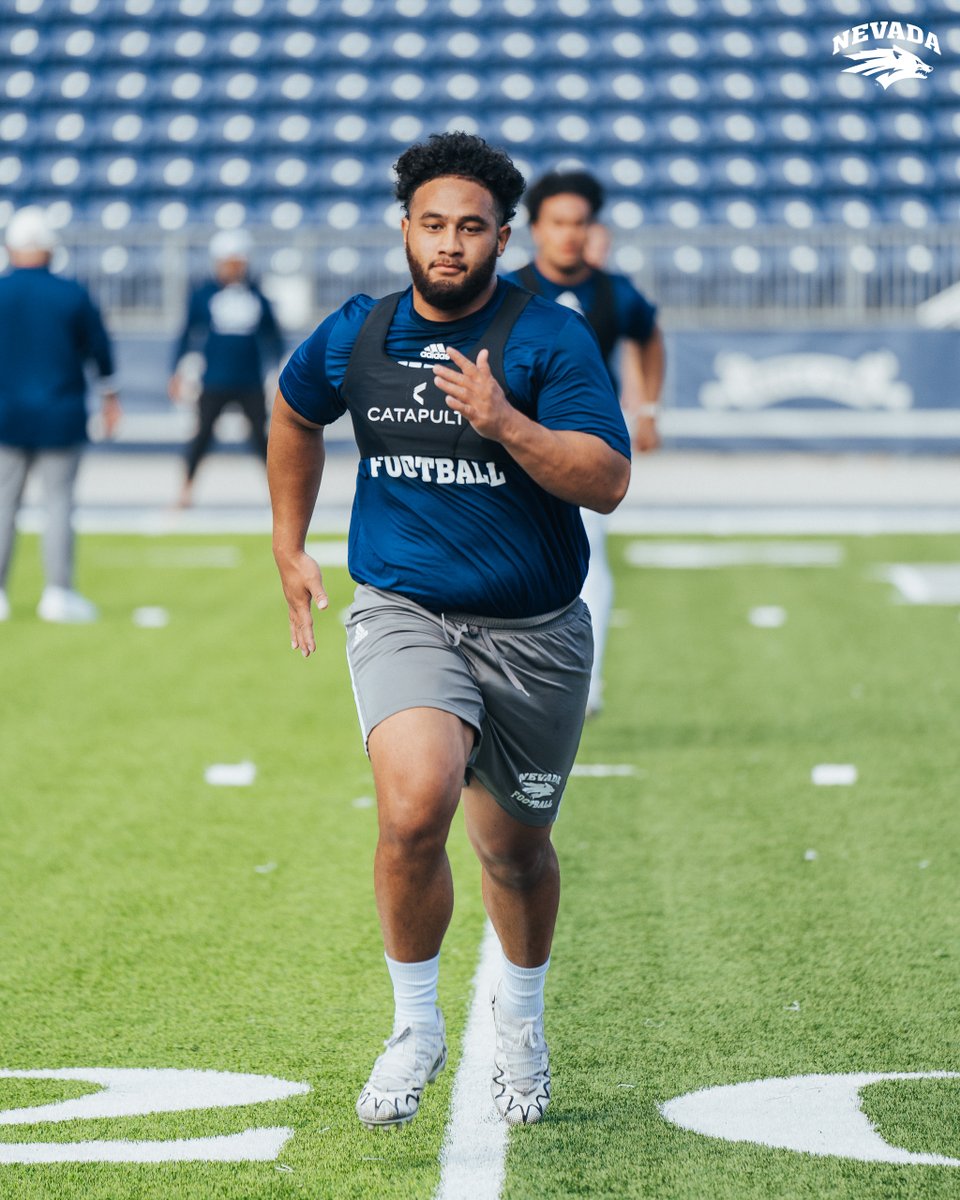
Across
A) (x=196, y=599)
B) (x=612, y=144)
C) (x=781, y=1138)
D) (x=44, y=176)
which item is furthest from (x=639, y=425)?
(x=44, y=176)

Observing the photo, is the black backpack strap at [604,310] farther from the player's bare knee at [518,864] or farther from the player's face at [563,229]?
the player's bare knee at [518,864]

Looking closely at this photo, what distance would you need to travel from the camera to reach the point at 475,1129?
124 inches

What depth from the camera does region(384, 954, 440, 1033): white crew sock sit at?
3.13 m

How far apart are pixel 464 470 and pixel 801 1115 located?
1.31 m

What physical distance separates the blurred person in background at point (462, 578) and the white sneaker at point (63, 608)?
6.46m

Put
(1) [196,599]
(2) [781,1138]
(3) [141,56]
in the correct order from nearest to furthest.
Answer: (2) [781,1138], (1) [196,599], (3) [141,56]

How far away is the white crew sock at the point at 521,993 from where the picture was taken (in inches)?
129

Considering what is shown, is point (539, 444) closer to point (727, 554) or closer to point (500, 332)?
point (500, 332)

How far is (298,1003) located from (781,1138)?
119 centimetres

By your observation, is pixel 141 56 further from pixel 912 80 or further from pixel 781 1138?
pixel 781 1138

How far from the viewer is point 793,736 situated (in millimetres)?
6727

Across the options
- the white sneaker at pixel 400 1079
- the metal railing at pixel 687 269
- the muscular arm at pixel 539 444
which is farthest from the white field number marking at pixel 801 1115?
the metal railing at pixel 687 269

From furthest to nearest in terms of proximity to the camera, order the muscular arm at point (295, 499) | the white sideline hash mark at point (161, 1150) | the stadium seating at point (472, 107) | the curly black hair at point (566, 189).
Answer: the stadium seating at point (472, 107)
the curly black hair at point (566, 189)
the muscular arm at point (295, 499)
the white sideline hash mark at point (161, 1150)

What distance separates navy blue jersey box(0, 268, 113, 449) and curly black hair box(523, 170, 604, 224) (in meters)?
4.18
